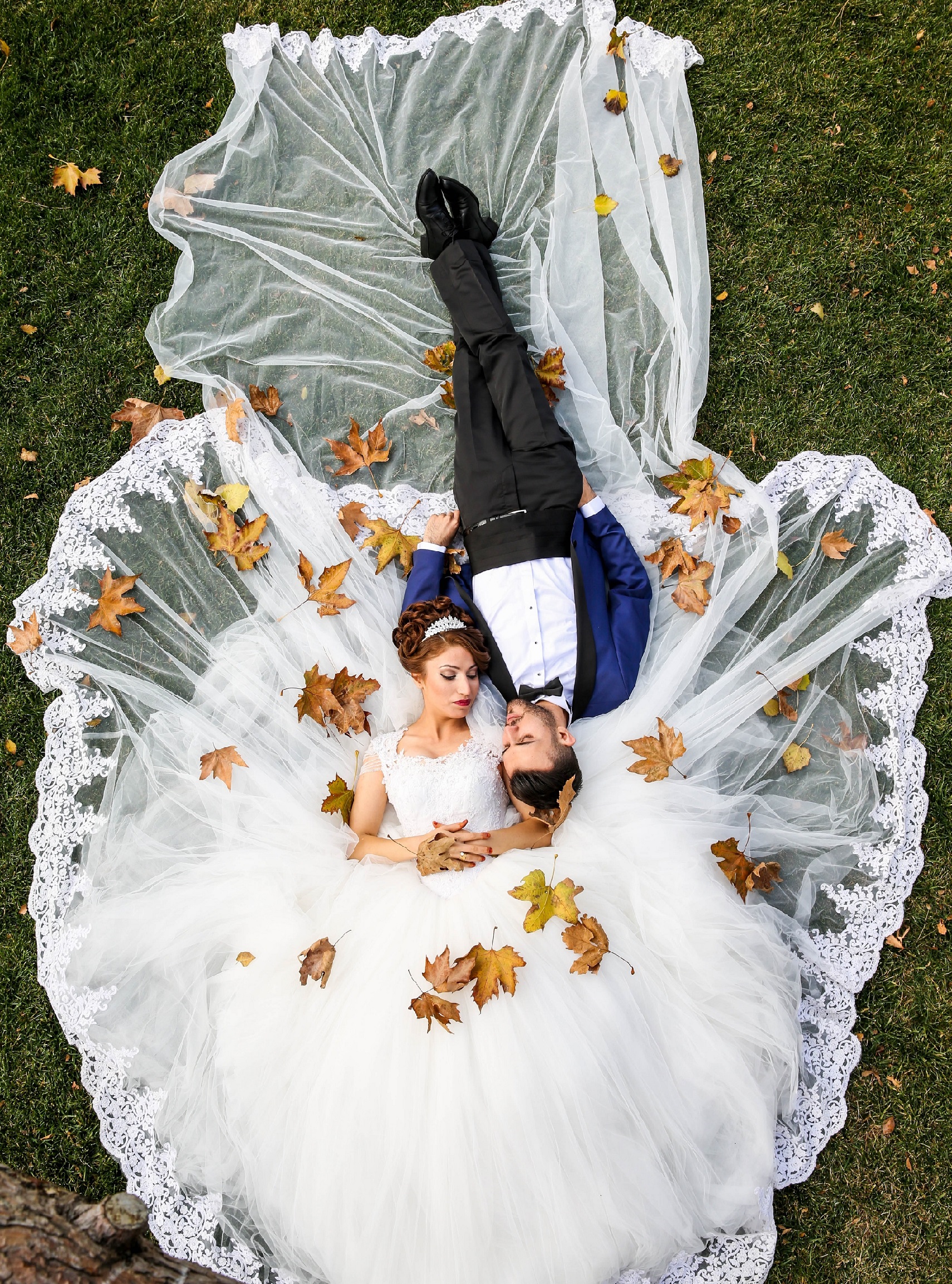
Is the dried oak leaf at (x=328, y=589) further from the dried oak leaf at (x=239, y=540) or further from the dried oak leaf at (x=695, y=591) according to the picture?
the dried oak leaf at (x=695, y=591)

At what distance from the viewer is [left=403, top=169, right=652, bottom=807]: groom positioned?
14.3 feet

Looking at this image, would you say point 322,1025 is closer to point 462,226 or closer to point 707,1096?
point 707,1096

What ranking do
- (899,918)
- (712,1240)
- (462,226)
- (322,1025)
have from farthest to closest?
(462,226) → (899,918) → (712,1240) → (322,1025)

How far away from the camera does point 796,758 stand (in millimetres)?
4379

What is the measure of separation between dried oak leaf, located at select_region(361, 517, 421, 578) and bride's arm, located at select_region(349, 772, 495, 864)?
1.14 metres

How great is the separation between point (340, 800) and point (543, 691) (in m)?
1.13

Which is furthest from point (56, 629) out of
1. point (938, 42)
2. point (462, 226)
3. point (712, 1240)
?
point (938, 42)

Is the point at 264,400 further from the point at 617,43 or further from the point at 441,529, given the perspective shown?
the point at 617,43

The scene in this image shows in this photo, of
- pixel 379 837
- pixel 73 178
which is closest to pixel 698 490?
pixel 379 837

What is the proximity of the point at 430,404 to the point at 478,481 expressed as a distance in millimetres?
644

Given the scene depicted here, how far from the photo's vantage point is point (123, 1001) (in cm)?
406

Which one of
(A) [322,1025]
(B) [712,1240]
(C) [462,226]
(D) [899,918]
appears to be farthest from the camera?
(C) [462,226]

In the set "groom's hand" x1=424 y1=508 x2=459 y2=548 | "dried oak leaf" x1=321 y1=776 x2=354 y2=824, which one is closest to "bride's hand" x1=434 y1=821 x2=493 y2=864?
"dried oak leaf" x1=321 y1=776 x2=354 y2=824

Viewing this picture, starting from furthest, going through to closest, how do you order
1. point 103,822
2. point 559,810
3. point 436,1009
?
point 103,822
point 559,810
point 436,1009
